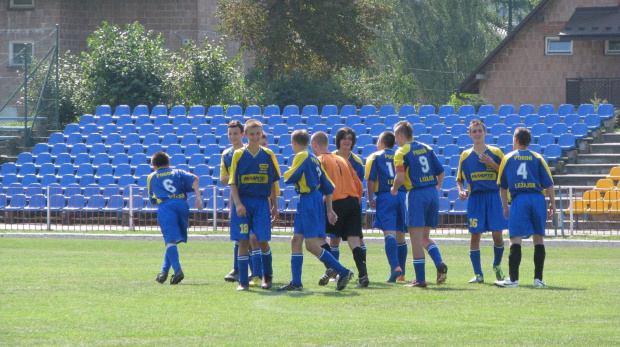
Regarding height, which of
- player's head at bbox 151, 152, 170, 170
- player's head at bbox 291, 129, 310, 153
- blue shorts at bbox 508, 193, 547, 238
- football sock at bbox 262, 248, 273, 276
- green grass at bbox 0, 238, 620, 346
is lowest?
green grass at bbox 0, 238, 620, 346

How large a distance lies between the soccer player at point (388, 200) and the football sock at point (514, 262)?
5.06 ft

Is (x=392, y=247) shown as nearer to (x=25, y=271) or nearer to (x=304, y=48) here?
(x=25, y=271)

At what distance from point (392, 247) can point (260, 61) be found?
26.0 meters

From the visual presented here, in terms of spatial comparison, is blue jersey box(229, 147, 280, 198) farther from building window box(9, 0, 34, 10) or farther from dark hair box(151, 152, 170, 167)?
building window box(9, 0, 34, 10)

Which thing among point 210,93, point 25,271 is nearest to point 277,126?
point 210,93

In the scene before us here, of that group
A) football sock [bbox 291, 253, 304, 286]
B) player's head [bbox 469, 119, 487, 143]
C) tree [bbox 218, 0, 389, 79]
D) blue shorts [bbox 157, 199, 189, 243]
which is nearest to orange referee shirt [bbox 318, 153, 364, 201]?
football sock [bbox 291, 253, 304, 286]

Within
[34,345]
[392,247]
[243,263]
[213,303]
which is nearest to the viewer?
[34,345]

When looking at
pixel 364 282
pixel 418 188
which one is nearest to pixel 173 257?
pixel 364 282

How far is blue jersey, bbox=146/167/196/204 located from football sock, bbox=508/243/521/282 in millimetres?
4046

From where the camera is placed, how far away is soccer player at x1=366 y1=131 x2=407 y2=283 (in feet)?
43.1

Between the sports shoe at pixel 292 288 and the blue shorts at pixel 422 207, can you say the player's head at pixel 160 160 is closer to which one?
the sports shoe at pixel 292 288

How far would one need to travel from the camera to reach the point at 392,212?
13.2m

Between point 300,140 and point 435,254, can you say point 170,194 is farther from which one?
point 435,254

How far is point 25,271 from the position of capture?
14453 mm
